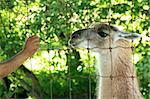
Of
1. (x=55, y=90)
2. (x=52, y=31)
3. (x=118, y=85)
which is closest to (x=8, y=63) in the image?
(x=118, y=85)

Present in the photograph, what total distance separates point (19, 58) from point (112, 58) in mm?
1551

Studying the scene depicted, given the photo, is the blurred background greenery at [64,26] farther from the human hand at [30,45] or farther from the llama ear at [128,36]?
the human hand at [30,45]

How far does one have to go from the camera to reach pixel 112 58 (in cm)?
403

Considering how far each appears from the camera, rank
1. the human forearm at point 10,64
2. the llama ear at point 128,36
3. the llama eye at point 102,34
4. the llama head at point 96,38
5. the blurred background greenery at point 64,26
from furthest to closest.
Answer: the blurred background greenery at point 64,26 → the llama eye at point 102,34 → the llama head at point 96,38 → the llama ear at point 128,36 → the human forearm at point 10,64

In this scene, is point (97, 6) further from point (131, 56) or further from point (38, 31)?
point (131, 56)

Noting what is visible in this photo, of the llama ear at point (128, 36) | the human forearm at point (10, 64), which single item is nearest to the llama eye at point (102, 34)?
the llama ear at point (128, 36)

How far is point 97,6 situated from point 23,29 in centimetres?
103

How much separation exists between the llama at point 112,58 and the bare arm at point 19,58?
→ 126 cm

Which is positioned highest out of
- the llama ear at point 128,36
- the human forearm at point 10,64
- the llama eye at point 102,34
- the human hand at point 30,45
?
the llama eye at point 102,34

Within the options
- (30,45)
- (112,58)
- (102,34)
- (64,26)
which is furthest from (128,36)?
(64,26)

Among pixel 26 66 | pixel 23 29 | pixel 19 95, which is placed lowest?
pixel 19 95

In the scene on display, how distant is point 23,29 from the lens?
6.02 m

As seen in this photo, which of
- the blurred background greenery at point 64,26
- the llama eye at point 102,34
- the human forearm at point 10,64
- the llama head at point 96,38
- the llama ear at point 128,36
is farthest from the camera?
the blurred background greenery at point 64,26

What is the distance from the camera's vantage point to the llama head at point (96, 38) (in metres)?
4.06
